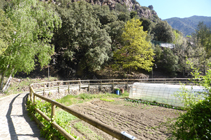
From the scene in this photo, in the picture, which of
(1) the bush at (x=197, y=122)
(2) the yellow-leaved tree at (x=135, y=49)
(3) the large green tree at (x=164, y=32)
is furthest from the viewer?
(3) the large green tree at (x=164, y=32)

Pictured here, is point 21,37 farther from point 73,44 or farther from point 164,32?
point 164,32

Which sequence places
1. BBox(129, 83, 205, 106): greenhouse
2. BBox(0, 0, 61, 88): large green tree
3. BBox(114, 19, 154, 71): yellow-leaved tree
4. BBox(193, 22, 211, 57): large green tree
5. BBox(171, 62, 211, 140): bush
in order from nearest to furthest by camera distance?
BBox(171, 62, 211, 140): bush, BBox(129, 83, 205, 106): greenhouse, BBox(0, 0, 61, 88): large green tree, BBox(114, 19, 154, 71): yellow-leaved tree, BBox(193, 22, 211, 57): large green tree

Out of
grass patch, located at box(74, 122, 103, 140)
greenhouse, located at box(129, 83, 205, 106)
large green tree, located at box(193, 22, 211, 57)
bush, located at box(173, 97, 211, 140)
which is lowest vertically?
grass patch, located at box(74, 122, 103, 140)

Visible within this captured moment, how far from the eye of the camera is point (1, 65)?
10.7 metres

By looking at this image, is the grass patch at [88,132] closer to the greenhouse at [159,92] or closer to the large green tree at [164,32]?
the greenhouse at [159,92]

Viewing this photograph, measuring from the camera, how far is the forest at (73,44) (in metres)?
11.0

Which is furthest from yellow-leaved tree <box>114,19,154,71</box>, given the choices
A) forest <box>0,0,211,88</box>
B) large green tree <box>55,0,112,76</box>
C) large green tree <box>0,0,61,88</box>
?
large green tree <box>0,0,61,88</box>

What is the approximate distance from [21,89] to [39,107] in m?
11.9

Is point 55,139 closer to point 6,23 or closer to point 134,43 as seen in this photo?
point 6,23

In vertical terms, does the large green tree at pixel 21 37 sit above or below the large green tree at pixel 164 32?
below

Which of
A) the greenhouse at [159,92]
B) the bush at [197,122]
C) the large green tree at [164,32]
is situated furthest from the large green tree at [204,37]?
the bush at [197,122]

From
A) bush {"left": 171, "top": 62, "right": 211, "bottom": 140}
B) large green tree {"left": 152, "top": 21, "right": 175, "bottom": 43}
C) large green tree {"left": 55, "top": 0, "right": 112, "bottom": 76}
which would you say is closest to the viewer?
bush {"left": 171, "top": 62, "right": 211, "bottom": 140}

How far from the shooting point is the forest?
11.0 metres

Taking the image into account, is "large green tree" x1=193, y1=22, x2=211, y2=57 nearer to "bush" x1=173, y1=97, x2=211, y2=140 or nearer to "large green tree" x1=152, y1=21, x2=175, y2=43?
"large green tree" x1=152, y1=21, x2=175, y2=43
